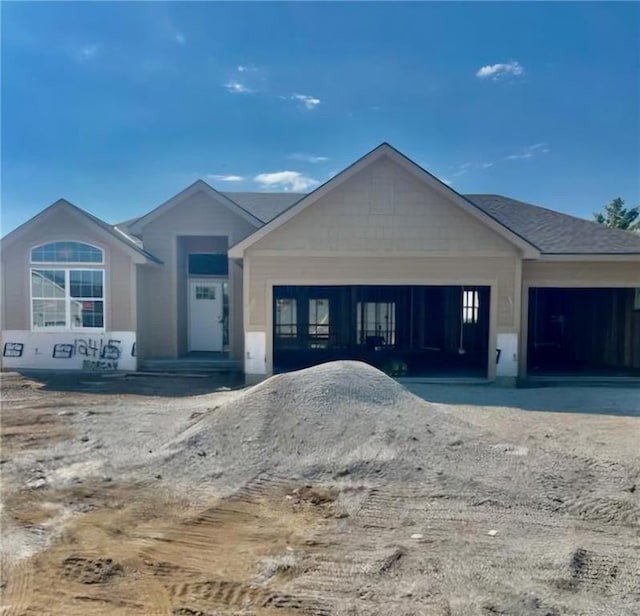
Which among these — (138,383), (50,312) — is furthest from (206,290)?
(50,312)

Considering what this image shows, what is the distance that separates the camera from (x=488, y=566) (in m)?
4.35

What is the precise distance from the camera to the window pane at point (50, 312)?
49.1 feet

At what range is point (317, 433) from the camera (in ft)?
24.9

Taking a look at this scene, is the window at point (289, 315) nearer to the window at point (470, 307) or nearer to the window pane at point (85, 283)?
the window at point (470, 307)

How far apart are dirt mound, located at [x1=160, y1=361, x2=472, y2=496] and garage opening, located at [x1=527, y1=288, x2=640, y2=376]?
815 cm

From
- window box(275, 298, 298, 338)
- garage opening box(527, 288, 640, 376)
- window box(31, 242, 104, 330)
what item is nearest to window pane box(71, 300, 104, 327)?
window box(31, 242, 104, 330)

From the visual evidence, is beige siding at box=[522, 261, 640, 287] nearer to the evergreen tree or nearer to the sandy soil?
the sandy soil

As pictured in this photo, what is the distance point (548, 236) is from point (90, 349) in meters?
13.7

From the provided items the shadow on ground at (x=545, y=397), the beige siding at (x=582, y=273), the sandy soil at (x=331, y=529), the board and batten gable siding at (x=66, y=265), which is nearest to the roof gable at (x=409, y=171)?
the beige siding at (x=582, y=273)

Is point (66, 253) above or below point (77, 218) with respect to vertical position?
below

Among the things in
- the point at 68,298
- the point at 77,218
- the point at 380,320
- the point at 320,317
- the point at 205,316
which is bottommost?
the point at 380,320

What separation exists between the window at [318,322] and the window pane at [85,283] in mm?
8022

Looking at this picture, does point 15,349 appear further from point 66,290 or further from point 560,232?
point 560,232

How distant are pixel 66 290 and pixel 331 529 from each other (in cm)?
1265
